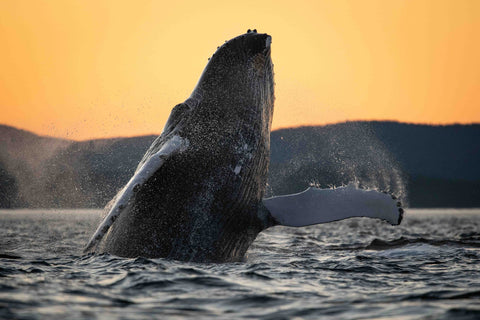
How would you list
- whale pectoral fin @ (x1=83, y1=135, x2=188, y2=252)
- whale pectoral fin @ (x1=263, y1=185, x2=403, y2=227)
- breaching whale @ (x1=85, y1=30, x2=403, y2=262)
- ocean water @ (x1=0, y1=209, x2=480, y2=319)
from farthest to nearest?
whale pectoral fin @ (x1=263, y1=185, x2=403, y2=227), breaching whale @ (x1=85, y1=30, x2=403, y2=262), whale pectoral fin @ (x1=83, y1=135, x2=188, y2=252), ocean water @ (x1=0, y1=209, x2=480, y2=319)

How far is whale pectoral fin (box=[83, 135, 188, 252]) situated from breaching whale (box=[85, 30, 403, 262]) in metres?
0.02

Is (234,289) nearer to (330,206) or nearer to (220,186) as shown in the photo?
(220,186)

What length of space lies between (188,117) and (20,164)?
43682 mm

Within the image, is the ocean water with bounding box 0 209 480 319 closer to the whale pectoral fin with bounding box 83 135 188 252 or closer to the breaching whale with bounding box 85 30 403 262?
the breaching whale with bounding box 85 30 403 262

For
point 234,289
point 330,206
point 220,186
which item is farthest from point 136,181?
point 330,206

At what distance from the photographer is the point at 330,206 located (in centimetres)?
859

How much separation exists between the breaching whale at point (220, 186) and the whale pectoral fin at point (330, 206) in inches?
0.6

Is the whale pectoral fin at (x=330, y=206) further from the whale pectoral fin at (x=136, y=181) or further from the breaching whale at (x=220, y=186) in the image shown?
the whale pectoral fin at (x=136, y=181)

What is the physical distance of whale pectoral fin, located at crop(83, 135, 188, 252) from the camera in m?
6.79

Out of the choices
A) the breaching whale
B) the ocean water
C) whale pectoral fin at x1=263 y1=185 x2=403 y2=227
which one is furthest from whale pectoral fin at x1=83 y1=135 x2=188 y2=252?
whale pectoral fin at x1=263 y1=185 x2=403 y2=227

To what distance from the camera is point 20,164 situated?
4853 cm

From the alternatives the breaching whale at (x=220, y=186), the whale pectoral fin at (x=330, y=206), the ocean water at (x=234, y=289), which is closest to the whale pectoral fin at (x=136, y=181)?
the breaching whale at (x=220, y=186)

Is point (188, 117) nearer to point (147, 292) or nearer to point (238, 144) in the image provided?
point (238, 144)

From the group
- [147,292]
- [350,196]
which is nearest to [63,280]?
[147,292]
